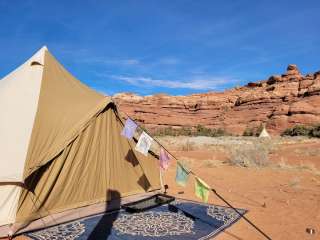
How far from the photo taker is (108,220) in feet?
19.6

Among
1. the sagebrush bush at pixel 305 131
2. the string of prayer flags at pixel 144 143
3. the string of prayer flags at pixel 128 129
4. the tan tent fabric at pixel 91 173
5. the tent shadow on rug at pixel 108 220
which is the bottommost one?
the tent shadow on rug at pixel 108 220

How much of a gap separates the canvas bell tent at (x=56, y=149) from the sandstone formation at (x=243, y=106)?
156 feet

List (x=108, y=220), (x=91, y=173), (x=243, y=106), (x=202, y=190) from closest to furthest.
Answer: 1. (x=202, y=190)
2. (x=108, y=220)
3. (x=91, y=173)
4. (x=243, y=106)

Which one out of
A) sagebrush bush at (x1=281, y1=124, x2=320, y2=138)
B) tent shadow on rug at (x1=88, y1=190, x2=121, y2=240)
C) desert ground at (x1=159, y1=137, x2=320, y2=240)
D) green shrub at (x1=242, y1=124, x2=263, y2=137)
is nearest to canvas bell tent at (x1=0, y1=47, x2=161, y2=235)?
tent shadow on rug at (x1=88, y1=190, x2=121, y2=240)

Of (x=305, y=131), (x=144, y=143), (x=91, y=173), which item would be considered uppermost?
(x=305, y=131)

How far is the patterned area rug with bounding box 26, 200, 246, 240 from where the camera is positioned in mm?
5188

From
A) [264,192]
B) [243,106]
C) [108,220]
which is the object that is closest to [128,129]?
[108,220]

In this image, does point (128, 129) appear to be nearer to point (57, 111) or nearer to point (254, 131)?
point (57, 111)

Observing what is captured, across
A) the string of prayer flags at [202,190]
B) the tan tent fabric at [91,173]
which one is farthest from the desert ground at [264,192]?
the tan tent fabric at [91,173]

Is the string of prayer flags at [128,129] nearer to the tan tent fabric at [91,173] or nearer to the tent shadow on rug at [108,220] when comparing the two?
the tan tent fabric at [91,173]

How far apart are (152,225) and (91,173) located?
1.70 meters

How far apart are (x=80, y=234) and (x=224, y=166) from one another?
9.26 m

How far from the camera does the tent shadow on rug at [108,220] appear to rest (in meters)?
5.22

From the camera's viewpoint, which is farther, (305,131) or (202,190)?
(305,131)
